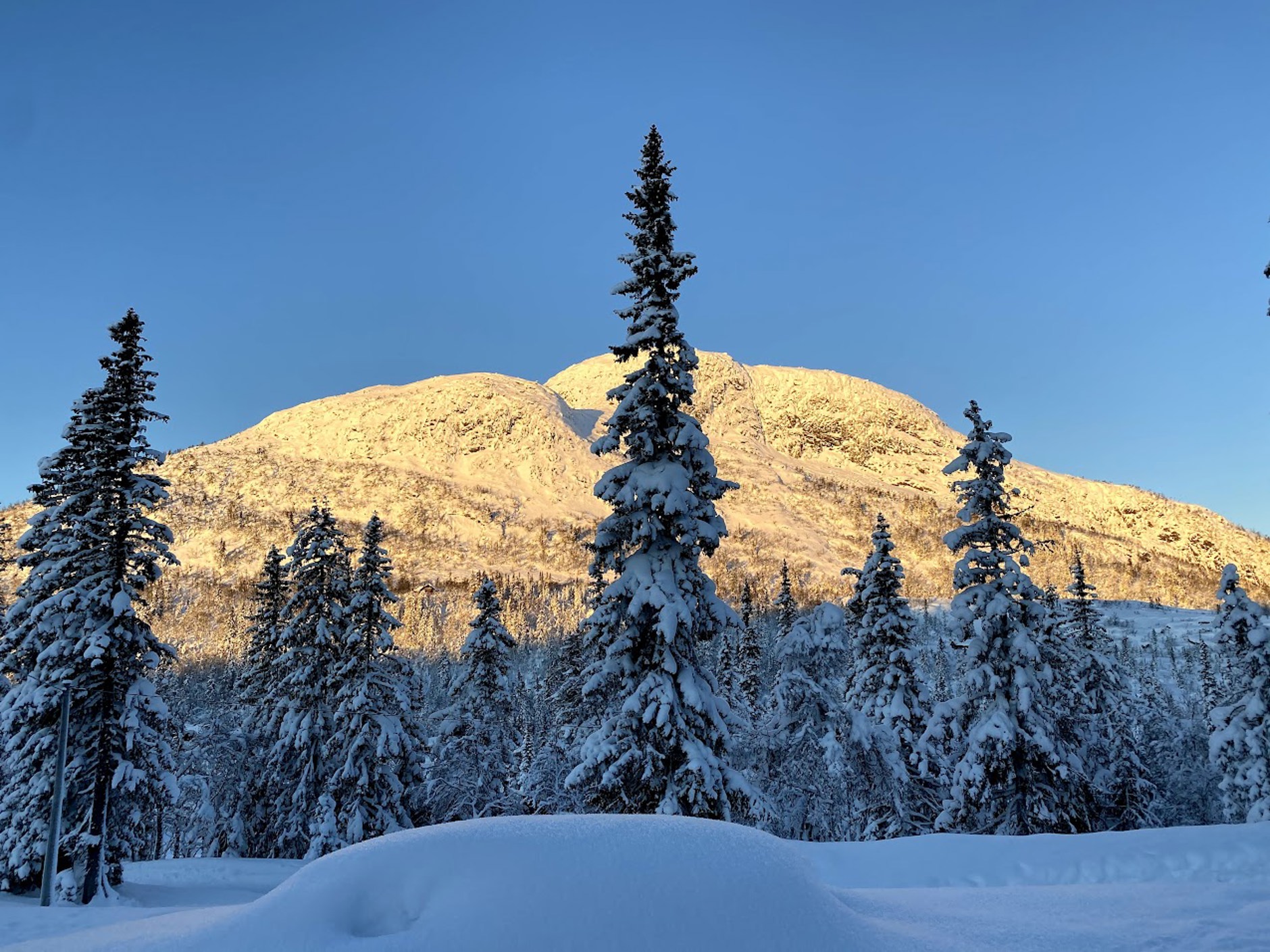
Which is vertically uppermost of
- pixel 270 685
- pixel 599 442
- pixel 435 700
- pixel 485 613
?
pixel 599 442

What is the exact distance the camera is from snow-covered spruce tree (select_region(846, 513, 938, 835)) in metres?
25.8

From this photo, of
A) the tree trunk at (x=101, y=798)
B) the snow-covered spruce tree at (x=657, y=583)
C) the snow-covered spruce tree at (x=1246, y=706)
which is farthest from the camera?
the snow-covered spruce tree at (x=1246, y=706)

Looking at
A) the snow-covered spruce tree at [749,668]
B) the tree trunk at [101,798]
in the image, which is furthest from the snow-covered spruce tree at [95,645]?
the snow-covered spruce tree at [749,668]

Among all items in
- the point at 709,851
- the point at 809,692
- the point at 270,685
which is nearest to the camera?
the point at 709,851

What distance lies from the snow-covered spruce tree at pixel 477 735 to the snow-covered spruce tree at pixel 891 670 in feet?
44.1

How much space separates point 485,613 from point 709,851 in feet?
90.8

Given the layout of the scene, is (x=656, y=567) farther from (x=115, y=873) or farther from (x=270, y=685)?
(x=270, y=685)

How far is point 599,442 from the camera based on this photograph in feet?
51.7

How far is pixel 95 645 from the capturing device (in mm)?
19250

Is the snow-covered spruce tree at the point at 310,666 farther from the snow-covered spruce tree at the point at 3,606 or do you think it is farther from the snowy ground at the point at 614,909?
the snowy ground at the point at 614,909

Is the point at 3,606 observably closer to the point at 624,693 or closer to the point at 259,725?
the point at 259,725

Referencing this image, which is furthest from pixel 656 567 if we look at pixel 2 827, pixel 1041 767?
pixel 2 827

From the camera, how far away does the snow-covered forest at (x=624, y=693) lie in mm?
15180

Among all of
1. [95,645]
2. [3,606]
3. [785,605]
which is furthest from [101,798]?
[785,605]
